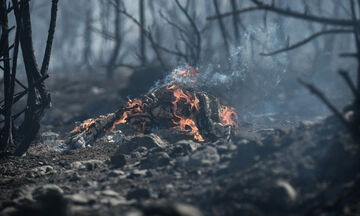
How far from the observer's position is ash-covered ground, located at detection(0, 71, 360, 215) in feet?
8.79

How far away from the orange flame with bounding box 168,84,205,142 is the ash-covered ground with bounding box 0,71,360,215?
698 mm

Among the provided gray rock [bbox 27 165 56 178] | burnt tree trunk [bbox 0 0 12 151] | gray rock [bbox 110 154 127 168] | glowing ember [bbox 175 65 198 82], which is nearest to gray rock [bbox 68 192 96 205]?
gray rock [bbox 110 154 127 168]

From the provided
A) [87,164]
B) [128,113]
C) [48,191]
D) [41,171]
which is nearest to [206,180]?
[48,191]

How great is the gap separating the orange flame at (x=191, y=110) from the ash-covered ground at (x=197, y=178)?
0.70 m

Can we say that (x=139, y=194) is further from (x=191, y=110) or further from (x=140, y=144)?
(x=191, y=110)

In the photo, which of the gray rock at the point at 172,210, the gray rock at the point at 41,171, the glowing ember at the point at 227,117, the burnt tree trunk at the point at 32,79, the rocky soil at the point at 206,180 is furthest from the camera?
the glowing ember at the point at 227,117

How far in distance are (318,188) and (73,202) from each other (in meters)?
2.40

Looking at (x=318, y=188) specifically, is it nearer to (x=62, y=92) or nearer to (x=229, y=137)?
(x=229, y=137)

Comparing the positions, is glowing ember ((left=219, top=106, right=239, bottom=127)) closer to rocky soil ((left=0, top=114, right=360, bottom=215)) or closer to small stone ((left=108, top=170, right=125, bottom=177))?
rocky soil ((left=0, top=114, right=360, bottom=215))

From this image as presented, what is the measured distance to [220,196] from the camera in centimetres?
300

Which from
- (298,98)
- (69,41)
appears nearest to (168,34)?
(69,41)

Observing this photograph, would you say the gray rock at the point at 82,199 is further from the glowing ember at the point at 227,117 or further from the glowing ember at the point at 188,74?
the glowing ember at the point at 188,74

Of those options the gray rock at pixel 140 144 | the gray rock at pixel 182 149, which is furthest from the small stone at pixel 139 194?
the gray rock at pixel 140 144

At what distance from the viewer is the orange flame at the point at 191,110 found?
19.6 feet
